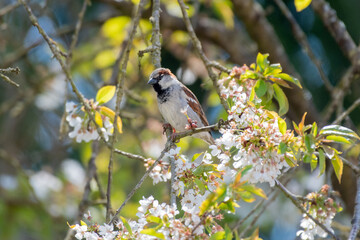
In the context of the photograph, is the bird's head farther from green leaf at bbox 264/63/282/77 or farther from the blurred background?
green leaf at bbox 264/63/282/77

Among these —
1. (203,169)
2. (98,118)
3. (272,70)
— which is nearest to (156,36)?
(98,118)

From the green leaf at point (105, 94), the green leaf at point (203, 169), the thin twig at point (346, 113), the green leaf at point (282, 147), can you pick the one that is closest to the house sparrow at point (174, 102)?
the green leaf at point (105, 94)

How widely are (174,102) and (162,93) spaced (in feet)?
0.57

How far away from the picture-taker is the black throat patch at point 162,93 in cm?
417

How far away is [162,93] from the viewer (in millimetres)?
4242

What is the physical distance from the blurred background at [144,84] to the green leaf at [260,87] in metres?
1.76

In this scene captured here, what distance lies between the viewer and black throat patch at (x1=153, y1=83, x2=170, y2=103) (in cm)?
417

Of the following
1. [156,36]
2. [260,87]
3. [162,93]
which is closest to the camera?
[260,87]

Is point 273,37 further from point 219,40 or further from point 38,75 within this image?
point 38,75

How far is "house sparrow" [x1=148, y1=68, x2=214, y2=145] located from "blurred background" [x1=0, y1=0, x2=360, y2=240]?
0.61 ft

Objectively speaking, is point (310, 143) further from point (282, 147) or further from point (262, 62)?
Result: point (262, 62)

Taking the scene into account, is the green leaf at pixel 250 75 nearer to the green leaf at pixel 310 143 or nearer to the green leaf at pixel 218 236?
the green leaf at pixel 310 143

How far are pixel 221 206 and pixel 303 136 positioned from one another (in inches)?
19.5

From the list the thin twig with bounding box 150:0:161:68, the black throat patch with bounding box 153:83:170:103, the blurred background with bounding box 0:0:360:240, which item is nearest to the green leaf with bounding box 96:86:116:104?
the thin twig with bounding box 150:0:161:68
